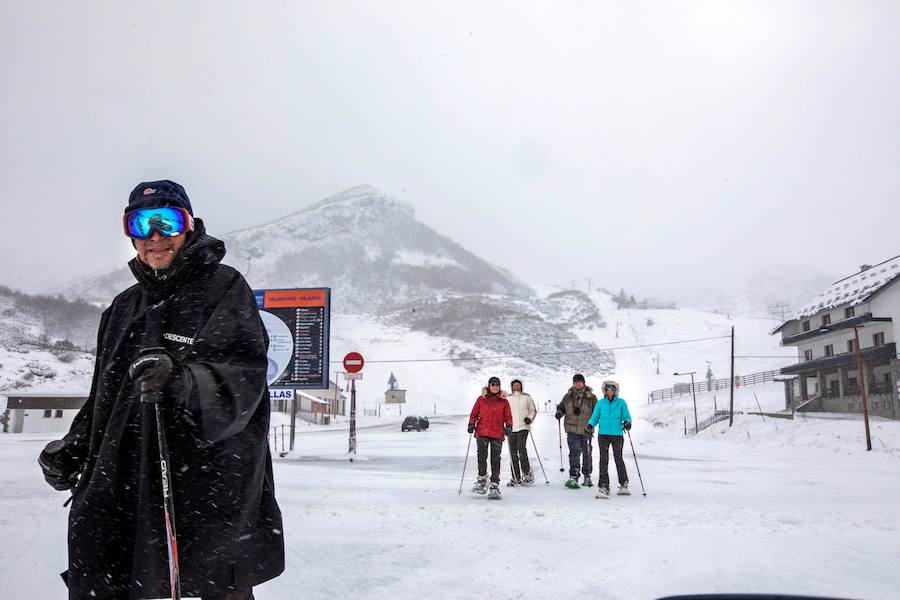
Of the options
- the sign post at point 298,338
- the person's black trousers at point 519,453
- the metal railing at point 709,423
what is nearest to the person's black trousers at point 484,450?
the person's black trousers at point 519,453

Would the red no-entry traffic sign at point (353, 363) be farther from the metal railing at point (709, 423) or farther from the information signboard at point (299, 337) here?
the metal railing at point (709, 423)

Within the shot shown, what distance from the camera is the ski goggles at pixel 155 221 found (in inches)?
89.0

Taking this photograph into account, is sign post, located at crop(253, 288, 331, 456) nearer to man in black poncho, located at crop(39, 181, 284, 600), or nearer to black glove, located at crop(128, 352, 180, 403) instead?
man in black poncho, located at crop(39, 181, 284, 600)

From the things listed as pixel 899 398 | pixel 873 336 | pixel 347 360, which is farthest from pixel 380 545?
pixel 873 336

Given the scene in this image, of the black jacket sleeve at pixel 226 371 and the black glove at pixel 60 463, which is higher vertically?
the black jacket sleeve at pixel 226 371

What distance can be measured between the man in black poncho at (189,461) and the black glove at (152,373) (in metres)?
0.05

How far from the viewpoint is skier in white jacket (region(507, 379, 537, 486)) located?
A: 1149 cm

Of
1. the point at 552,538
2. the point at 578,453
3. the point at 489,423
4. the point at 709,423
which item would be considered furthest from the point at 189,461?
the point at 709,423

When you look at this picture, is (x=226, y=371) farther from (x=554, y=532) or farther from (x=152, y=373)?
(x=554, y=532)

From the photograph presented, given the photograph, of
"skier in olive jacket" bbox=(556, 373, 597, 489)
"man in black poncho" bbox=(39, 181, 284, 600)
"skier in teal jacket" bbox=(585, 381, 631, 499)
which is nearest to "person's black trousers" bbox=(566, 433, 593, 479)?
"skier in olive jacket" bbox=(556, 373, 597, 489)

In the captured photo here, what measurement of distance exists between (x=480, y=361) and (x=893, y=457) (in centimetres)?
8896

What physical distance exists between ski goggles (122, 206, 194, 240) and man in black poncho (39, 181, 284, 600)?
0.33ft

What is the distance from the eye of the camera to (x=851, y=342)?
3959cm

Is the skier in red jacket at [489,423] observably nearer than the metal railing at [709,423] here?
Yes
